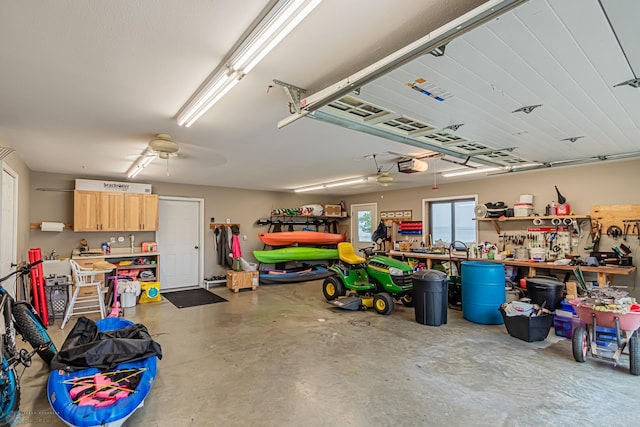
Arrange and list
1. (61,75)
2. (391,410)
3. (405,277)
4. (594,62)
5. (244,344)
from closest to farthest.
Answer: (594,62) < (61,75) < (391,410) < (244,344) < (405,277)

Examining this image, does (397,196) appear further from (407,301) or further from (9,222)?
(9,222)

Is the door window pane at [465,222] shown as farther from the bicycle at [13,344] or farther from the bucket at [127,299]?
the bicycle at [13,344]

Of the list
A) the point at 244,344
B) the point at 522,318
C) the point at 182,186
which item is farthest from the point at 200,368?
the point at 182,186

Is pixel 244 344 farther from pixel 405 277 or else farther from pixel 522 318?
pixel 522 318

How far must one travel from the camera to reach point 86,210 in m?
6.19

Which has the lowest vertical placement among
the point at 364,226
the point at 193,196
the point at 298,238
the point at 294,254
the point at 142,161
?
the point at 294,254

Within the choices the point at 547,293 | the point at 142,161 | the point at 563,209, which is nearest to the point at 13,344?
the point at 142,161

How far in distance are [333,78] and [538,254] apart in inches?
215

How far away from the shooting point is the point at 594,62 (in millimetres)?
1951

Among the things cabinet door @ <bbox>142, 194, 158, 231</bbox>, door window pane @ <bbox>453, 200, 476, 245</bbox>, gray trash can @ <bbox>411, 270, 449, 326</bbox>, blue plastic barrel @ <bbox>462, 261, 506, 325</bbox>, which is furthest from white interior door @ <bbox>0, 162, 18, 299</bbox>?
door window pane @ <bbox>453, 200, 476, 245</bbox>

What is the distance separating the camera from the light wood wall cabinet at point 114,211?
6.14 meters

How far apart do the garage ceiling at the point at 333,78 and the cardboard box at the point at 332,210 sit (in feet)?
18.5

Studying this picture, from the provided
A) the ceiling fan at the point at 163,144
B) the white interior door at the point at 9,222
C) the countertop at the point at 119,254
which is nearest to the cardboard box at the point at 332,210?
the countertop at the point at 119,254

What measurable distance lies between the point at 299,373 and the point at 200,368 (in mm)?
1073
